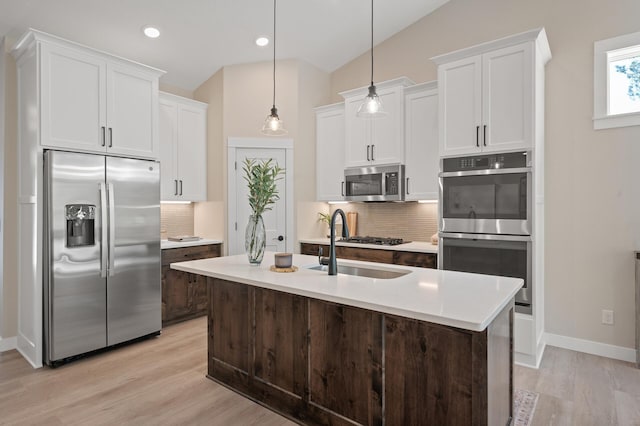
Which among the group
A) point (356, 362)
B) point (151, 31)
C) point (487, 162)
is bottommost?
point (356, 362)

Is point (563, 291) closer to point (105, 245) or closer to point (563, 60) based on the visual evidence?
point (563, 60)

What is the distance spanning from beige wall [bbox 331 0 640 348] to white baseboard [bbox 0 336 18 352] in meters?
5.20

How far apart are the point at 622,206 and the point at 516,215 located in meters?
1.01

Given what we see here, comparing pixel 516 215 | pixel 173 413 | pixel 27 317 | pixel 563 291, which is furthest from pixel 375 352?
pixel 27 317

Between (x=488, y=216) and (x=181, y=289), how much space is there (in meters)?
3.41

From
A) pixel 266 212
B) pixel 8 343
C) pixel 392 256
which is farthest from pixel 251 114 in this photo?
pixel 8 343

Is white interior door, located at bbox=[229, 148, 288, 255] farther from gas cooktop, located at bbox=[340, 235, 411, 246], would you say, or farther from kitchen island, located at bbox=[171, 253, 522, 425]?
kitchen island, located at bbox=[171, 253, 522, 425]

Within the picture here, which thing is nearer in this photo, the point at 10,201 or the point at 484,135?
the point at 484,135

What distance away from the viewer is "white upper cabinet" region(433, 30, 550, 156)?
10.2ft

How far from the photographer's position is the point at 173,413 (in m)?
2.43

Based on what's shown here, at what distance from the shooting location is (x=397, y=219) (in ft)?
15.5

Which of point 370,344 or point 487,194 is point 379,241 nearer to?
point 487,194

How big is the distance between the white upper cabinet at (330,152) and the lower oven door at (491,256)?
1716mm

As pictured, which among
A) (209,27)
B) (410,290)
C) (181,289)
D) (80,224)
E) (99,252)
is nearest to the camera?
(410,290)
